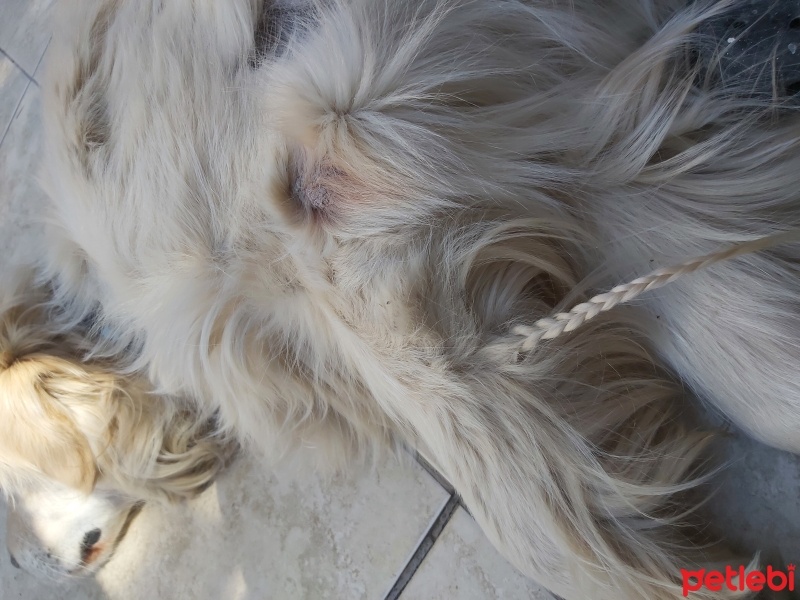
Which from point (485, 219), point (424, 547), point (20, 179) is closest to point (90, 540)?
point (424, 547)

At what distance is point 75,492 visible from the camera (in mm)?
940

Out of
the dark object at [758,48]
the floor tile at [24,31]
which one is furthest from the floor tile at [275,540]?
the floor tile at [24,31]

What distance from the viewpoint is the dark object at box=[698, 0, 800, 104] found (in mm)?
668

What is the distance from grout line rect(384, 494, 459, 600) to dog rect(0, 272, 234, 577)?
1.22 ft

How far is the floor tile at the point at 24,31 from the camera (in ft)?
4.27

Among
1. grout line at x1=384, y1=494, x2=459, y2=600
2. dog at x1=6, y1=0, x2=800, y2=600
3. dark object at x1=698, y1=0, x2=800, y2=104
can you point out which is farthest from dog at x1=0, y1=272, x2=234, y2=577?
dark object at x1=698, y1=0, x2=800, y2=104

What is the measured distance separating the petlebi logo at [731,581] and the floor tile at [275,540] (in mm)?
405

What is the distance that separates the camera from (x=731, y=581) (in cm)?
77

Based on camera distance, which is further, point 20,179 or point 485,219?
point 20,179

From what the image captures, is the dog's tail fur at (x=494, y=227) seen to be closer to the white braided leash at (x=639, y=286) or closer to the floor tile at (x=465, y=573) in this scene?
the white braided leash at (x=639, y=286)

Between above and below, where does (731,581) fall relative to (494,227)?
below

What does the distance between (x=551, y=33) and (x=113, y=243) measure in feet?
1.93

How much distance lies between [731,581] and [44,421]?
0.94 metres

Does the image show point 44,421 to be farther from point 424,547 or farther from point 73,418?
point 424,547
